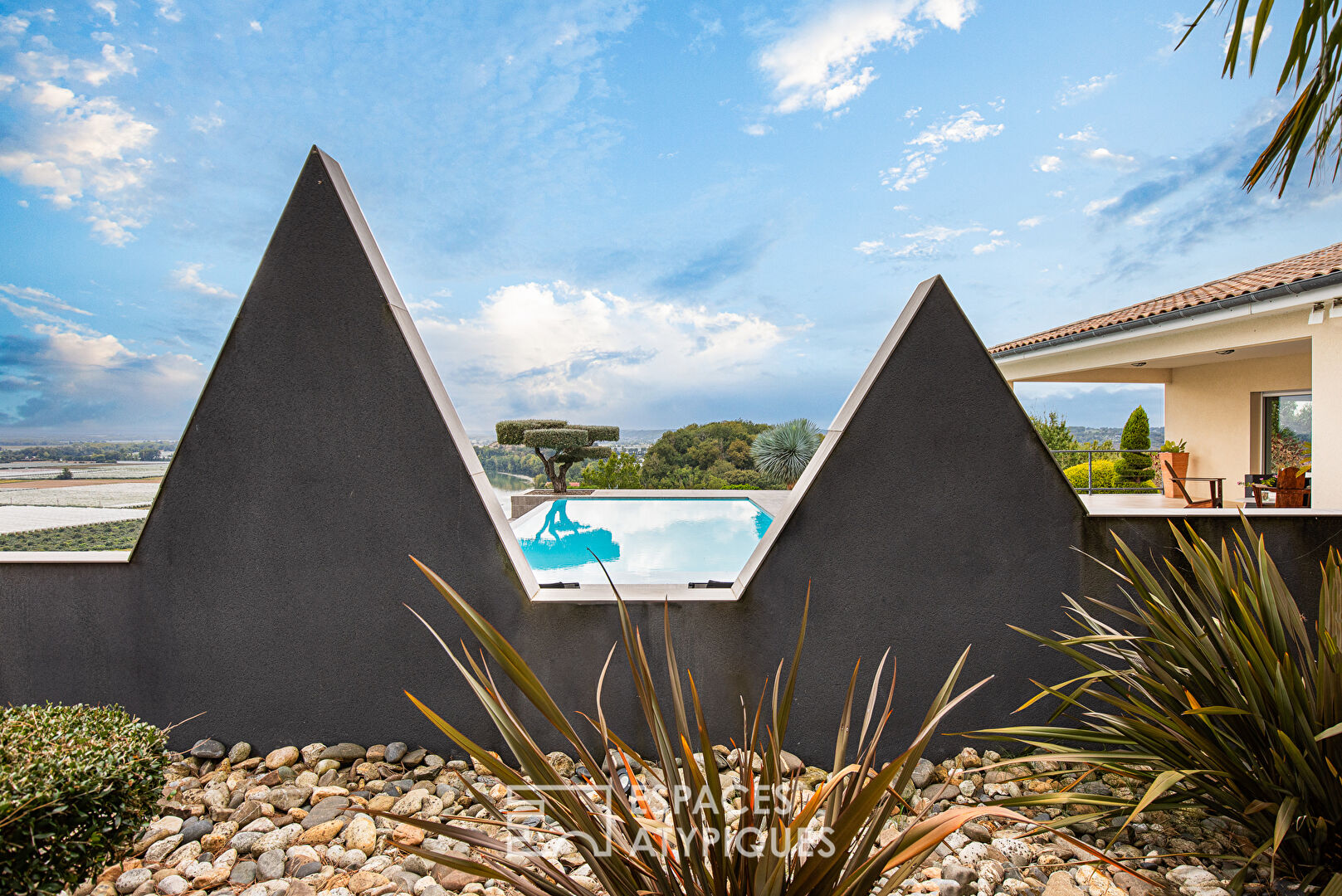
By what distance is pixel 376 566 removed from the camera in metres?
2.83

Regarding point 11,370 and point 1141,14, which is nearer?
point 11,370

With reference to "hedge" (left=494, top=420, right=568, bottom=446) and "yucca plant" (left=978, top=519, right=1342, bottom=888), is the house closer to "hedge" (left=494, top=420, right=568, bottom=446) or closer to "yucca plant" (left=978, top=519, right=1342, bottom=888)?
"yucca plant" (left=978, top=519, right=1342, bottom=888)

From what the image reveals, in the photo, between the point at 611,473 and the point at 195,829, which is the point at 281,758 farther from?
the point at 611,473

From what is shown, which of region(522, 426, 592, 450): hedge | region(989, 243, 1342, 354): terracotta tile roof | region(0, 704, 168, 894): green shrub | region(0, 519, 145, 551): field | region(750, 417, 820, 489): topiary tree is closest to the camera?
region(0, 704, 168, 894): green shrub

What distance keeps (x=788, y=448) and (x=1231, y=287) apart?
875cm

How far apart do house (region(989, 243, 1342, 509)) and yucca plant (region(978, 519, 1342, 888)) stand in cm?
384

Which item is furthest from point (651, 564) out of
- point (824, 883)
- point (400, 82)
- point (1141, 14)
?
point (400, 82)

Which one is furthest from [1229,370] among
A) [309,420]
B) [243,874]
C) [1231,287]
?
[243,874]

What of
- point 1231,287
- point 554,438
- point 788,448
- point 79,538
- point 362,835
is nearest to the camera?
point 362,835

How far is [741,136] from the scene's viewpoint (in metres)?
23.6

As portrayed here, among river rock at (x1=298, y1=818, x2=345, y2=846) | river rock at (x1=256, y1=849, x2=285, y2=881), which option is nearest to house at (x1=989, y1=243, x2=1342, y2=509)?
river rock at (x1=298, y1=818, x2=345, y2=846)

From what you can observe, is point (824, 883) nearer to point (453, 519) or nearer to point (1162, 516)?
point (453, 519)

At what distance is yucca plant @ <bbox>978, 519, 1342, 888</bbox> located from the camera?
1.80 metres

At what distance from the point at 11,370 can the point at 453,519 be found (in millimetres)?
7669
